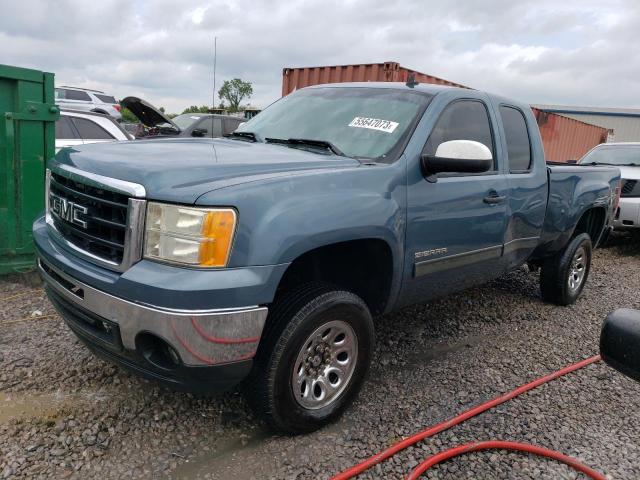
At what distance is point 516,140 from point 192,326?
306 centimetres

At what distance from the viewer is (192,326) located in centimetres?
215

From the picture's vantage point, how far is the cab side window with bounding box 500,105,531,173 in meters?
4.02

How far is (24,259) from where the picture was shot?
477 cm

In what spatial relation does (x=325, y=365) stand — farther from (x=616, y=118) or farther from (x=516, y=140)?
(x=616, y=118)

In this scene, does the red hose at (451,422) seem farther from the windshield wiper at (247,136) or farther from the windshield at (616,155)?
the windshield at (616,155)

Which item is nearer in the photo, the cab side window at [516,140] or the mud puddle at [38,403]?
the mud puddle at [38,403]

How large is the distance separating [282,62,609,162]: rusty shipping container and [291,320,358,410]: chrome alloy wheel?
632 centimetres

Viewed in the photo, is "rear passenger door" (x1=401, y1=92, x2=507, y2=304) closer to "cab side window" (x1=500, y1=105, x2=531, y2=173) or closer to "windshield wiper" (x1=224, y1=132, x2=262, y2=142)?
"cab side window" (x1=500, y1=105, x2=531, y2=173)

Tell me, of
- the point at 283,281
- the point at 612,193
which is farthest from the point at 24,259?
the point at 612,193

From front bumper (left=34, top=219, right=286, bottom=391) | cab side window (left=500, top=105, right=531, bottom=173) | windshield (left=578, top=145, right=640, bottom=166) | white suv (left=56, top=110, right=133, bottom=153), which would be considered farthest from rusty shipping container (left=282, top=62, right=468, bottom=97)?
front bumper (left=34, top=219, right=286, bottom=391)

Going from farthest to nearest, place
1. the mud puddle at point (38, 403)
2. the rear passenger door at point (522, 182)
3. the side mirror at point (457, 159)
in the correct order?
the rear passenger door at point (522, 182), the side mirror at point (457, 159), the mud puddle at point (38, 403)

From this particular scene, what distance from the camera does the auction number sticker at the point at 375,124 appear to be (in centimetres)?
322

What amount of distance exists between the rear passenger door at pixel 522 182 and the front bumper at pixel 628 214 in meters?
4.66

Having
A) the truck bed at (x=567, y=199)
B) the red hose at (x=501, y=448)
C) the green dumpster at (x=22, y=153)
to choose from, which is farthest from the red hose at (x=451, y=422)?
the green dumpster at (x=22, y=153)
